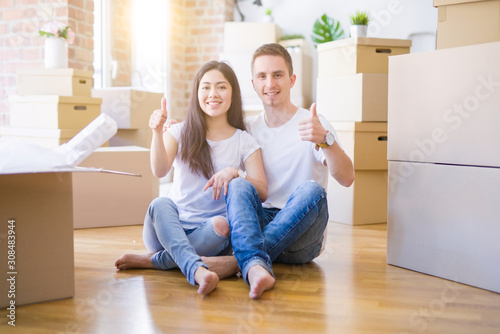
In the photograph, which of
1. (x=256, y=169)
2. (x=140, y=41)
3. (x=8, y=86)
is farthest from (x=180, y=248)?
(x=140, y=41)

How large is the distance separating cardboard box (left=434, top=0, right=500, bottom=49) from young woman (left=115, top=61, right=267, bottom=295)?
734 millimetres

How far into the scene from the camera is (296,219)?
1.59m

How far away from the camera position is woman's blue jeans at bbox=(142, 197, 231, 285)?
151cm

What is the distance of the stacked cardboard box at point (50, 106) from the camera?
8.53 ft

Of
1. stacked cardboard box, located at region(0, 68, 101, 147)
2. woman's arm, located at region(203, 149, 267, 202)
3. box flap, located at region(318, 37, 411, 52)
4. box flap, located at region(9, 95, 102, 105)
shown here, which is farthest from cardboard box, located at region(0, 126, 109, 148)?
box flap, located at region(318, 37, 411, 52)

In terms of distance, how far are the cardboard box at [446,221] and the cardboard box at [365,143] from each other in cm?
83

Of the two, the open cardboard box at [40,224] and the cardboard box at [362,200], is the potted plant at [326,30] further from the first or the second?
the open cardboard box at [40,224]

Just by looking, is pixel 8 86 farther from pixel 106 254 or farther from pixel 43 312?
pixel 43 312

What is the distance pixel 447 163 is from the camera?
5.34 ft

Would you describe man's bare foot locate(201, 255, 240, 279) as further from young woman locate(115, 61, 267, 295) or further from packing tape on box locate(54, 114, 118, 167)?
packing tape on box locate(54, 114, 118, 167)

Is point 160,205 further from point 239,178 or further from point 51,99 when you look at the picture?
point 51,99

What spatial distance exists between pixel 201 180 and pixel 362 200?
3.92ft

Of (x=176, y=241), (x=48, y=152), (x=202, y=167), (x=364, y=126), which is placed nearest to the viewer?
(x=48, y=152)

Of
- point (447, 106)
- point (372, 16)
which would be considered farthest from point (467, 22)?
point (372, 16)
